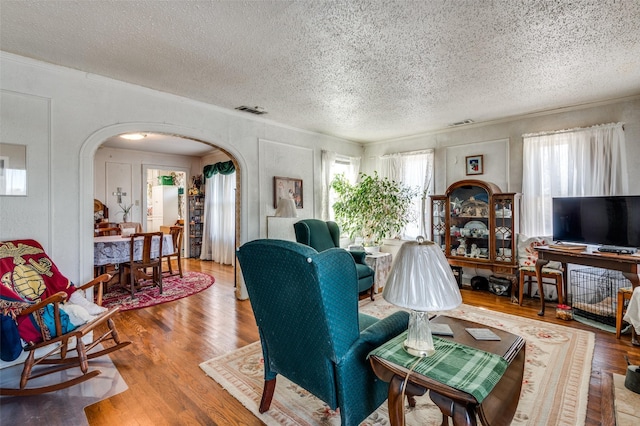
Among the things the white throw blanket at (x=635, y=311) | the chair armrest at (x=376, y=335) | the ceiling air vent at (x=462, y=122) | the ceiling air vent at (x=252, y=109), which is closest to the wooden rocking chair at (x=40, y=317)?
the chair armrest at (x=376, y=335)

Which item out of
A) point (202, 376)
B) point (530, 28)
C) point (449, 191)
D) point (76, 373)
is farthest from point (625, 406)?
Result: point (76, 373)

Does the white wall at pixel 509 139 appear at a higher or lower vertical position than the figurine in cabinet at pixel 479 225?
higher

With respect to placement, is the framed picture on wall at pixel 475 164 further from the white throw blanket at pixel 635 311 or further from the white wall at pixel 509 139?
the white throw blanket at pixel 635 311

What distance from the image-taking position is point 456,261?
4.69 meters

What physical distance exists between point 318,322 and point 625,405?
2.15m

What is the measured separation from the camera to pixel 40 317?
2150mm

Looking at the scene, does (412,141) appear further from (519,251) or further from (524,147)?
(519,251)

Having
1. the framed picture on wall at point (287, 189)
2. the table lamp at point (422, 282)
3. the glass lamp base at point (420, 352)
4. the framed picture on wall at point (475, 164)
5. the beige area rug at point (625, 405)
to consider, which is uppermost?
the framed picture on wall at point (475, 164)

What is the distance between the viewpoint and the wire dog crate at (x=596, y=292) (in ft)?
11.0

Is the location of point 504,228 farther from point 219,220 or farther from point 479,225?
point 219,220

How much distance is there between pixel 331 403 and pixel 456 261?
3736 mm

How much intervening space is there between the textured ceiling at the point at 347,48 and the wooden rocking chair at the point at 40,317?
1684mm

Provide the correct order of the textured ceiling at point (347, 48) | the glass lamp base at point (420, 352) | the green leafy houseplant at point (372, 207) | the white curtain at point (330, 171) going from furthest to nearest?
the white curtain at point (330, 171), the green leafy houseplant at point (372, 207), the textured ceiling at point (347, 48), the glass lamp base at point (420, 352)

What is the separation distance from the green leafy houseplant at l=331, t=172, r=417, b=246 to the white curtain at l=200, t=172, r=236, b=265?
2.55 m
